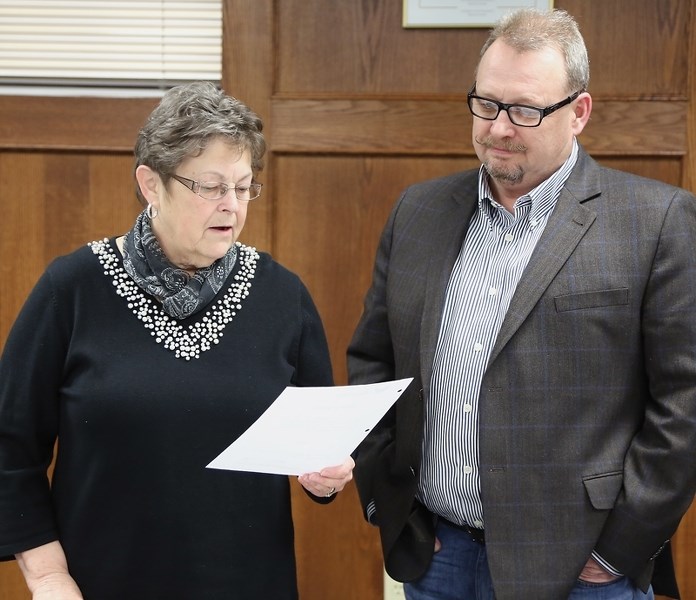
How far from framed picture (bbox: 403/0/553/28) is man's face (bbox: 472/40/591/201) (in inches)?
34.1

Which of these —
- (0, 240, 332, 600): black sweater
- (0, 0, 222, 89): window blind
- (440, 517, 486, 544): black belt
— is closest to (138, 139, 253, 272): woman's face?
(0, 240, 332, 600): black sweater

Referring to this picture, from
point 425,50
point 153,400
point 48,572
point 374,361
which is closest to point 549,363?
point 374,361

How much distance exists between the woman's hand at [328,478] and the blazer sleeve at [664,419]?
1.84 ft

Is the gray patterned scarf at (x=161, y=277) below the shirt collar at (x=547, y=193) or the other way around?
below

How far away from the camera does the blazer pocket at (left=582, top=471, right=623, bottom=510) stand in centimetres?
185

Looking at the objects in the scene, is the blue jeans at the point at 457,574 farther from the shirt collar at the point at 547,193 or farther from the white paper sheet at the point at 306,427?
the shirt collar at the point at 547,193

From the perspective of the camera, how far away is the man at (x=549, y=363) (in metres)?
1.84

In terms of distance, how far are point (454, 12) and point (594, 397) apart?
4.63 ft

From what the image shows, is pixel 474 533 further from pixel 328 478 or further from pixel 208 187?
pixel 208 187

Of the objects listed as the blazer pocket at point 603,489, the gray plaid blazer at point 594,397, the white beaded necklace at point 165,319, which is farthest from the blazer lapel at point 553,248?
the white beaded necklace at point 165,319

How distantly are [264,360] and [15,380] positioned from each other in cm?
47

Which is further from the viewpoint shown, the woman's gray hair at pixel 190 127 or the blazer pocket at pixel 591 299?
the blazer pocket at pixel 591 299

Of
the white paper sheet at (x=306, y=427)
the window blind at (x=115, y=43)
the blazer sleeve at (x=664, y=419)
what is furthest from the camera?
the window blind at (x=115, y=43)

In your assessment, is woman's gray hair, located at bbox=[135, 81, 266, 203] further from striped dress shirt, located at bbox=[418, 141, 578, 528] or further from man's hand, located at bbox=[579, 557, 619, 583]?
man's hand, located at bbox=[579, 557, 619, 583]
